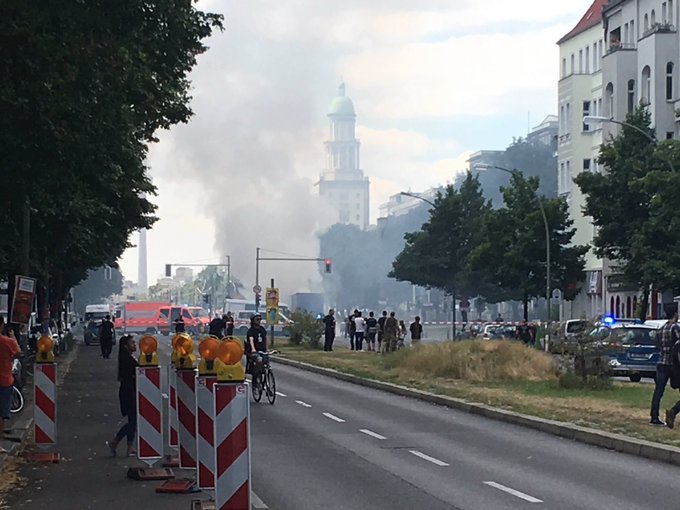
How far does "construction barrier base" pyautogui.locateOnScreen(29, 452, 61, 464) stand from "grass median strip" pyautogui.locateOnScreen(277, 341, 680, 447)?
800 centimetres

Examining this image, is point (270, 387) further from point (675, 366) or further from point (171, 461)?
point (171, 461)

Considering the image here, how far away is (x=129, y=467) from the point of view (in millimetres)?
18500

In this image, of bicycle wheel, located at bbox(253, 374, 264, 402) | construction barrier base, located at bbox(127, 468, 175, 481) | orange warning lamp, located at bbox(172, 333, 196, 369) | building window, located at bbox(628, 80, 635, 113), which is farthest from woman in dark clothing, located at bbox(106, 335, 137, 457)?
building window, located at bbox(628, 80, 635, 113)

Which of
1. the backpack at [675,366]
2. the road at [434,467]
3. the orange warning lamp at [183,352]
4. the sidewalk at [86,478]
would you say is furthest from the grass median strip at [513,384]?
the sidewalk at [86,478]

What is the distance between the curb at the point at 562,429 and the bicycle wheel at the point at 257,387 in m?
3.53

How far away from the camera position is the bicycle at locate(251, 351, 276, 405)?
30.5 m

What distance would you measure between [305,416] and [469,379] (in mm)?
10372

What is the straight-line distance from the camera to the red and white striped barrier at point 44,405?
1967cm

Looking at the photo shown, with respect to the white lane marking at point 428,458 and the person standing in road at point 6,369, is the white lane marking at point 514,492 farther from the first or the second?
the person standing in road at point 6,369

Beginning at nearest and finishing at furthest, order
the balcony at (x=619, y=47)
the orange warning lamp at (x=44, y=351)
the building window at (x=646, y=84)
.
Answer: the orange warning lamp at (x=44, y=351)
the building window at (x=646, y=84)
the balcony at (x=619, y=47)

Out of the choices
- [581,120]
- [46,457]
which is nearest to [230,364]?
[46,457]

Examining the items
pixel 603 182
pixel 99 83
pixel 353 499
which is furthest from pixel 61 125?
pixel 603 182

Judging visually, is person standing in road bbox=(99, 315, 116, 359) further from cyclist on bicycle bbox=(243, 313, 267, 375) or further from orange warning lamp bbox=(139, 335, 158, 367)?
orange warning lamp bbox=(139, 335, 158, 367)

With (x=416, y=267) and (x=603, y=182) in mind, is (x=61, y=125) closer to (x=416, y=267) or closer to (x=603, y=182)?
(x=603, y=182)
